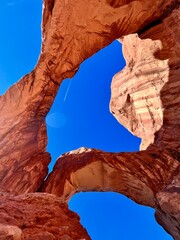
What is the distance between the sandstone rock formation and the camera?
48.6ft

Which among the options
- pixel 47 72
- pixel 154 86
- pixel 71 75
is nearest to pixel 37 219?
pixel 47 72

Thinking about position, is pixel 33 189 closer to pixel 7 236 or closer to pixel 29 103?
pixel 29 103

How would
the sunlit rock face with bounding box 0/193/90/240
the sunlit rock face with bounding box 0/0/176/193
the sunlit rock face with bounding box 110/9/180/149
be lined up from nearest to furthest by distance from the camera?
the sunlit rock face with bounding box 0/193/90/240, the sunlit rock face with bounding box 0/0/176/193, the sunlit rock face with bounding box 110/9/180/149

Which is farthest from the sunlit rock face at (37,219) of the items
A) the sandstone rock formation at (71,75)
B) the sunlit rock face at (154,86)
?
the sunlit rock face at (154,86)

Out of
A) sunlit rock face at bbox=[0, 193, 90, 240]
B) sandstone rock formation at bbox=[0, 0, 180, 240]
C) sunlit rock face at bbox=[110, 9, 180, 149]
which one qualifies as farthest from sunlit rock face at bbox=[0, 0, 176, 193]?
sunlit rock face at bbox=[0, 193, 90, 240]

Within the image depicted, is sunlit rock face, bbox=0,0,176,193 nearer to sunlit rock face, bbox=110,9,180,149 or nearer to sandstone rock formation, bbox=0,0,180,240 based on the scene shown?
sandstone rock formation, bbox=0,0,180,240

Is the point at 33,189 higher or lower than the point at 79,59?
lower

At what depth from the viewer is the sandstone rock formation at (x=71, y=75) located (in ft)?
48.6

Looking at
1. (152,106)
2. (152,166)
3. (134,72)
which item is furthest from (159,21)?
(152,166)

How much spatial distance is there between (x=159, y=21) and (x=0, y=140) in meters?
17.0

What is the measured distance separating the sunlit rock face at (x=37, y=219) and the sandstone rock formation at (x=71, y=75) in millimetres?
5230

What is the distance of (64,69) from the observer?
18.6 meters

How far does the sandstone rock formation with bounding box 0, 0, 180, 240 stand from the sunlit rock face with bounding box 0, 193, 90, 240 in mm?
5230

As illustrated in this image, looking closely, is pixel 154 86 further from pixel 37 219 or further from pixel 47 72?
pixel 37 219
